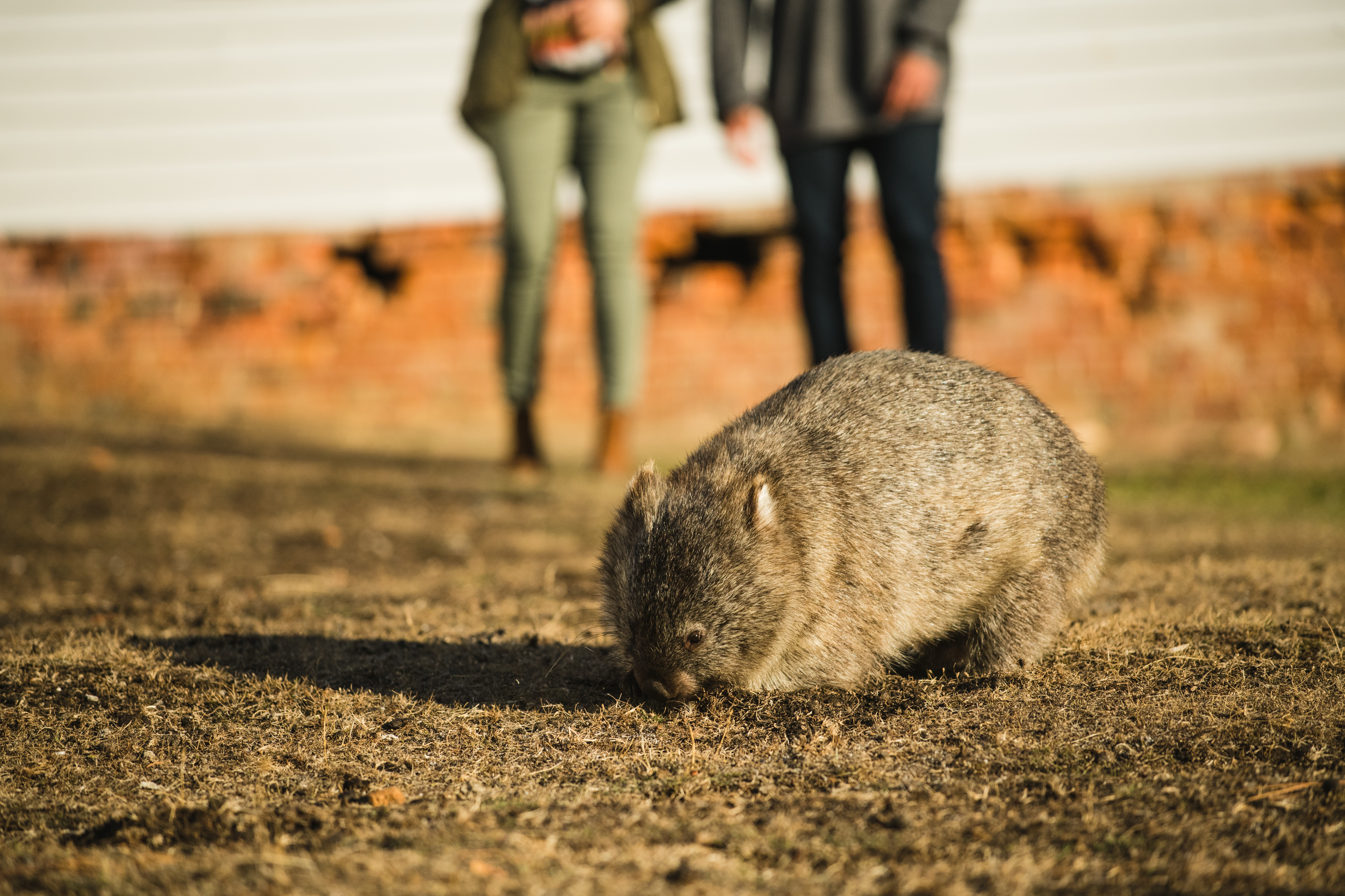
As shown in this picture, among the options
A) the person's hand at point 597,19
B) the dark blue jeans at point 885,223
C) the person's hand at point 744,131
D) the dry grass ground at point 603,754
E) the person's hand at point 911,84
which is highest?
the person's hand at point 597,19

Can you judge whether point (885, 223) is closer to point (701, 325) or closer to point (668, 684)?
point (668, 684)

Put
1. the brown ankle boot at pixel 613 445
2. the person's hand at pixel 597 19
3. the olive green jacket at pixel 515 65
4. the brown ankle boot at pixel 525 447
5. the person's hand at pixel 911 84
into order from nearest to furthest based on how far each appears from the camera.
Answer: the person's hand at pixel 911 84
the person's hand at pixel 597 19
the olive green jacket at pixel 515 65
the brown ankle boot at pixel 613 445
the brown ankle boot at pixel 525 447

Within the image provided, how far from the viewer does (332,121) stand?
29.7ft

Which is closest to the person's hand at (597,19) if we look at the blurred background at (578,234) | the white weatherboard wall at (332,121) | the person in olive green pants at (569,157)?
the person in olive green pants at (569,157)

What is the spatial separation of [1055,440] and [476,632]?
1.79 m

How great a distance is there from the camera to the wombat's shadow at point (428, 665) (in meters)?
2.95

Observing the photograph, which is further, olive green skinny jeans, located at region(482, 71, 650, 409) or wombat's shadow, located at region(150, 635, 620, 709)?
olive green skinny jeans, located at region(482, 71, 650, 409)

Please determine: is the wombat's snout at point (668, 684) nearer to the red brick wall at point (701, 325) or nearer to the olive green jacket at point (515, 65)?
the olive green jacket at point (515, 65)

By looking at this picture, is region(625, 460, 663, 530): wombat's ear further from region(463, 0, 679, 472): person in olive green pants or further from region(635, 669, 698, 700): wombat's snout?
region(463, 0, 679, 472): person in olive green pants

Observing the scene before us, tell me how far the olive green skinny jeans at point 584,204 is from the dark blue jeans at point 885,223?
1.35 m

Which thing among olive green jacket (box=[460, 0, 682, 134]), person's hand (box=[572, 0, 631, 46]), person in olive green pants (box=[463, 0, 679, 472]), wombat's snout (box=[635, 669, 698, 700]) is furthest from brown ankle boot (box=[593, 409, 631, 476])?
wombat's snout (box=[635, 669, 698, 700])

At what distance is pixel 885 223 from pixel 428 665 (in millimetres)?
2925

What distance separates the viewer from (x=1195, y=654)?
3037 mm

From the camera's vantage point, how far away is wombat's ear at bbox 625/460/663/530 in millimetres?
3029
